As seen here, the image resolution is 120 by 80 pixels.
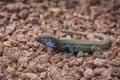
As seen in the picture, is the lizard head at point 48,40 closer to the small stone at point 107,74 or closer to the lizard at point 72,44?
the lizard at point 72,44

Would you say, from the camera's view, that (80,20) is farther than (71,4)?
No

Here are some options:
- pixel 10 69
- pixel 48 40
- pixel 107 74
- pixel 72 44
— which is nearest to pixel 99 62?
pixel 107 74

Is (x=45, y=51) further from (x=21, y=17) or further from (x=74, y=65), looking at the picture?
(x=21, y=17)

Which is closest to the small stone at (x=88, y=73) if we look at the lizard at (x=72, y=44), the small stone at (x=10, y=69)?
the lizard at (x=72, y=44)

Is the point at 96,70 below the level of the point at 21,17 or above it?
below

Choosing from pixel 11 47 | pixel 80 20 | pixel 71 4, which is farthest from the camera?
pixel 71 4

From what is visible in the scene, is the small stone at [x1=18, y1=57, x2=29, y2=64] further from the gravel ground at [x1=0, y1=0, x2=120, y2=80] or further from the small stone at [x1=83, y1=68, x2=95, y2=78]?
the small stone at [x1=83, y1=68, x2=95, y2=78]

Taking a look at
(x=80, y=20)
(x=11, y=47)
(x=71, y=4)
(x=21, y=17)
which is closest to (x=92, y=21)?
(x=80, y=20)
